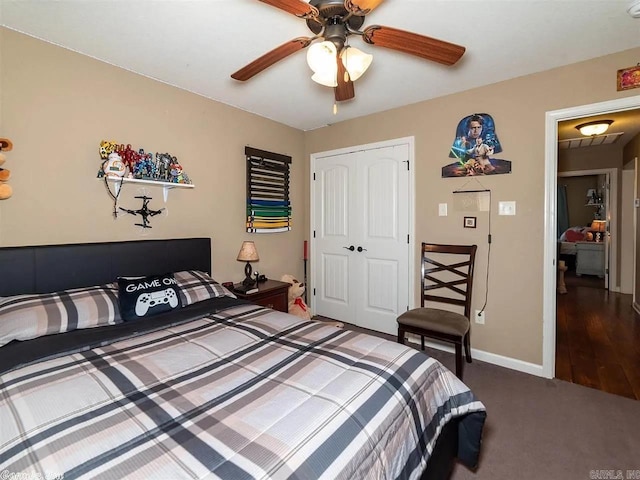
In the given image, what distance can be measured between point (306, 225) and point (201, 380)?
9.61 feet

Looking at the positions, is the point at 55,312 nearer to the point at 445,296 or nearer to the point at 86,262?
the point at 86,262

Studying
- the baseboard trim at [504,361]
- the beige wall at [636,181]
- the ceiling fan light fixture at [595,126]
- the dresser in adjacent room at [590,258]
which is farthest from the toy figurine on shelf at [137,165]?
the dresser in adjacent room at [590,258]

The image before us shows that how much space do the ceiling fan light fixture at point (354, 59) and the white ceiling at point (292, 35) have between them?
413 mm

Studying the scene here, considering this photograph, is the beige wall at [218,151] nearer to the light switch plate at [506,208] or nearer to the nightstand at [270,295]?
the light switch plate at [506,208]

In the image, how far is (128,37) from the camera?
199cm

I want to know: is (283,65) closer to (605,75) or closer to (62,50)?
(62,50)

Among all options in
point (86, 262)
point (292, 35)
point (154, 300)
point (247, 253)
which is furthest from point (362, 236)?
point (86, 262)

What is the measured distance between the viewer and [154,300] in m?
1.99

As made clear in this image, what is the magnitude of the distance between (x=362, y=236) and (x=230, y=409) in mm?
2701

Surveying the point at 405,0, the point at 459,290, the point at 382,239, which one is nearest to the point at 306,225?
the point at 382,239

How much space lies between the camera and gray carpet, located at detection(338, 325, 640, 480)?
5.25 ft

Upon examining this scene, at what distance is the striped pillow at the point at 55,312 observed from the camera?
1552 millimetres

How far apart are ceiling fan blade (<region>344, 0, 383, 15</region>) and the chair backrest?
210 centimetres

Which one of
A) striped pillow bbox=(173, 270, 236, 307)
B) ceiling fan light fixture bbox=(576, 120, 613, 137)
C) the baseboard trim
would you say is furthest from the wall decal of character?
striped pillow bbox=(173, 270, 236, 307)
